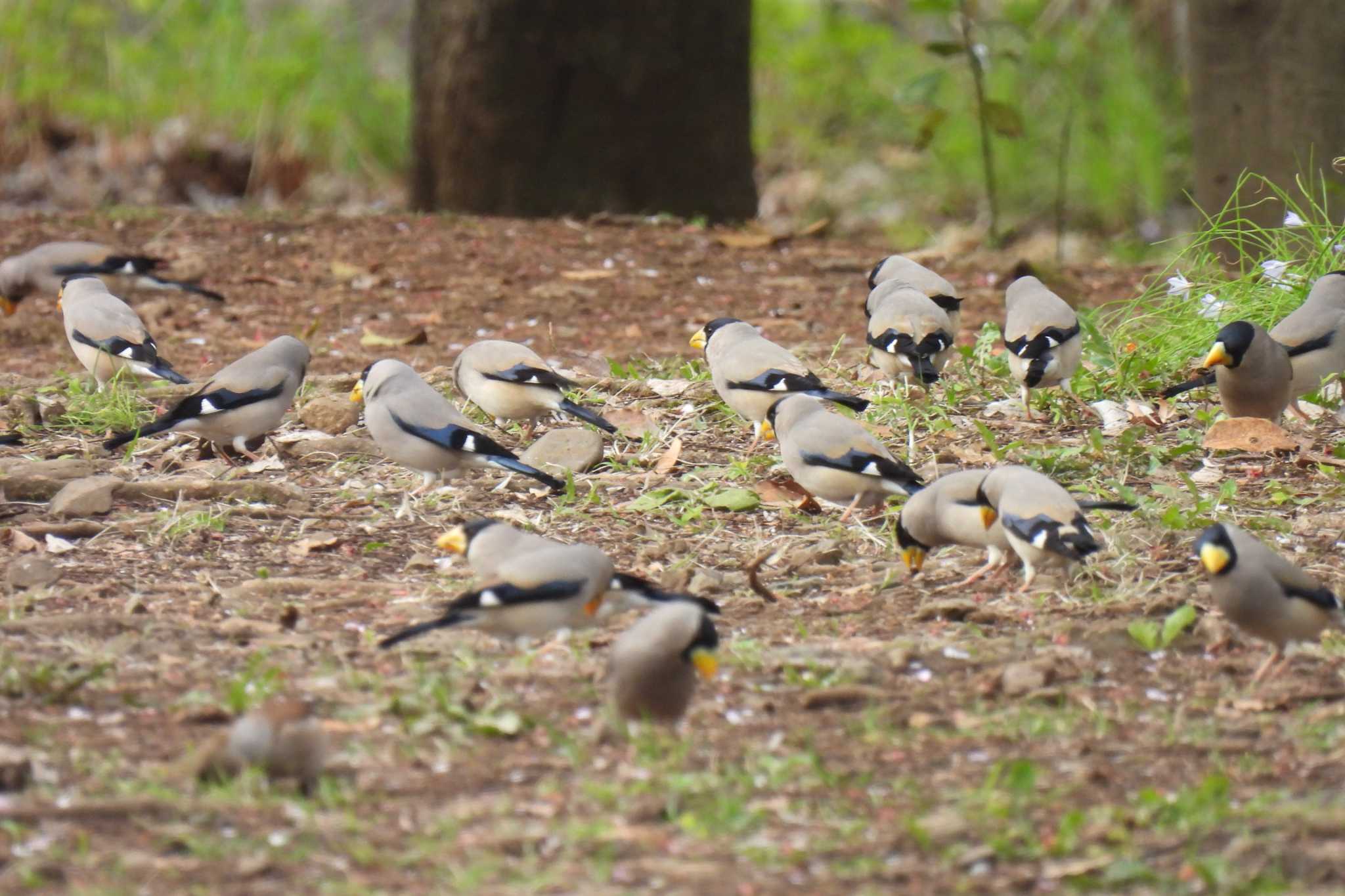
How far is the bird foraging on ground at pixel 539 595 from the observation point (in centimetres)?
441

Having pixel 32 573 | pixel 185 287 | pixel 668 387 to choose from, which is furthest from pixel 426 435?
pixel 185 287

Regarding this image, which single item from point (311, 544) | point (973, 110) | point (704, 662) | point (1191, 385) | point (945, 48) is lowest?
point (311, 544)

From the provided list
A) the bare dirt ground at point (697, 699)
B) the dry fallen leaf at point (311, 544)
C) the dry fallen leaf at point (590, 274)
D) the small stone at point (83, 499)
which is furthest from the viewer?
the dry fallen leaf at point (590, 274)

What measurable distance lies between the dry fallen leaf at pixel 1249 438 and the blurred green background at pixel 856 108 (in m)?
6.77

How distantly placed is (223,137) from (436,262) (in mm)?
5886

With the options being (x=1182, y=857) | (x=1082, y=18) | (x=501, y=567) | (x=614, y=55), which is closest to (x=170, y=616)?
(x=501, y=567)

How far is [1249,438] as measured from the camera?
6.41 metres

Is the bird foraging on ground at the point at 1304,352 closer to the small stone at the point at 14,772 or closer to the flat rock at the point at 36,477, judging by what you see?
the flat rock at the point at 36,477

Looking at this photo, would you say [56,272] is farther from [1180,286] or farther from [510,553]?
[1180,286]

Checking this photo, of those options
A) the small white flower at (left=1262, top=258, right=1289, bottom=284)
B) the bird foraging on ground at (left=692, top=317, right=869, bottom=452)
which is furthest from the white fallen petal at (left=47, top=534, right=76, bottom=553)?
the small white flower at (left=1262, top=258, right=1289, bottom=284)

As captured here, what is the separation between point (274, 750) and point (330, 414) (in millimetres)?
3580

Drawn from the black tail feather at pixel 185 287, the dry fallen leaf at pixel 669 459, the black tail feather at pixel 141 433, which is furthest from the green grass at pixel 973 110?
the black tail feather at pixel 141 433

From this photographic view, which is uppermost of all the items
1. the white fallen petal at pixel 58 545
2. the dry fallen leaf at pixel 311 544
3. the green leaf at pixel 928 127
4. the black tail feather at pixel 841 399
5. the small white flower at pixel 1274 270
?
the green leaf at pixel 928 127

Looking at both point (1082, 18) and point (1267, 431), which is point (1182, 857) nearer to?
point (1267, 431)
